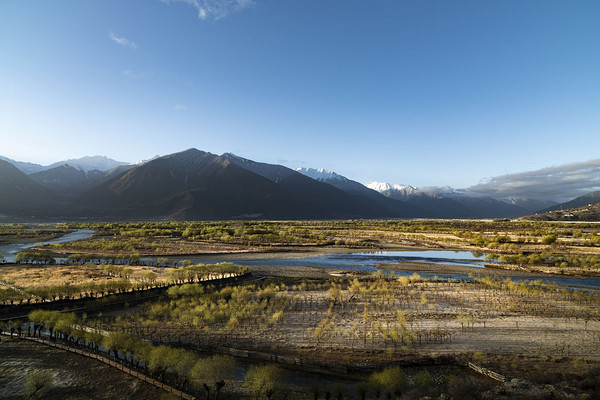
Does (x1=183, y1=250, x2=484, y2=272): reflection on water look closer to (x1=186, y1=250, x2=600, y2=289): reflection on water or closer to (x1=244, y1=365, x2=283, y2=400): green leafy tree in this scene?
(x1=186, y1=250, x2=600, y2=289): reflection on water

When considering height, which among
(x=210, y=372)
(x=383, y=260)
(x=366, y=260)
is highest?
(x=210, y=372)

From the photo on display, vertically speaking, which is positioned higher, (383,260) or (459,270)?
(459,270)

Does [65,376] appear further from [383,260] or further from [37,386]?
[383,260]

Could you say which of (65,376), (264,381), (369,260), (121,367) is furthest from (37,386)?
(369,260)

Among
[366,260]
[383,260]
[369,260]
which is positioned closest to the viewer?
[383,260]

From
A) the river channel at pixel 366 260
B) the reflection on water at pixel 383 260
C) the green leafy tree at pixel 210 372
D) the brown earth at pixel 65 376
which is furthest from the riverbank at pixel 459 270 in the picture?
the brown earth at pixel 65 376

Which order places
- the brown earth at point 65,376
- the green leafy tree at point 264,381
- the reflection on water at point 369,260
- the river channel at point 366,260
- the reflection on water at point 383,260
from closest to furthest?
the green leafy tree at point 264,381 → the brown earth at point 65,376 → the reflection on water at point 383,260 → the river channel at point 366,260 → the reflection on water at point 369,260

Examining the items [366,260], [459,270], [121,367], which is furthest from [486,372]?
[366,260]

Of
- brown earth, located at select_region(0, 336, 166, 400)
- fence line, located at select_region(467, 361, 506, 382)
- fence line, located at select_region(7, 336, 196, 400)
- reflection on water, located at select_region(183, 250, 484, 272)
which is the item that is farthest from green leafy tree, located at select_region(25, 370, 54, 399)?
reflection on water, located at select_region(183, 250, 484, 272)

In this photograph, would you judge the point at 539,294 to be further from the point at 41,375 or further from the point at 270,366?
the point at 41,375

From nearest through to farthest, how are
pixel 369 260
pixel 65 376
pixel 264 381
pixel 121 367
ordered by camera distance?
pixel 264 381, pixel 65 376, pixel 121 367, pixel 369 260

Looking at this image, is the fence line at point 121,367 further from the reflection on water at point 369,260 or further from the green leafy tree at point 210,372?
the reflection on water at point 369,260

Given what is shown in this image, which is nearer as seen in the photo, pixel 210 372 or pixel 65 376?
pixel 210 372
